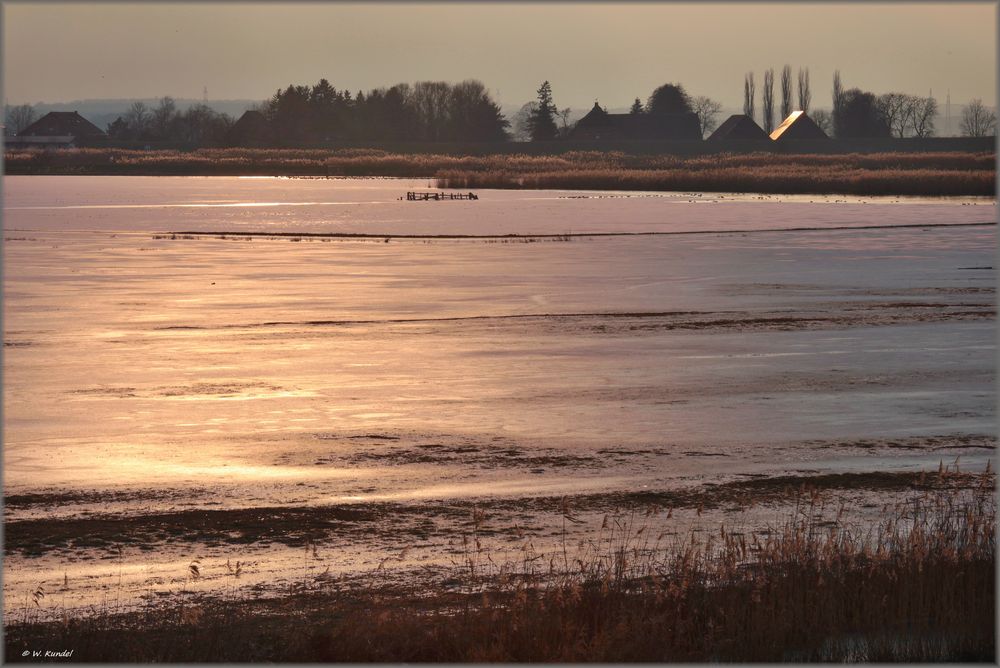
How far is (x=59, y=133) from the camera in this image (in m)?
169

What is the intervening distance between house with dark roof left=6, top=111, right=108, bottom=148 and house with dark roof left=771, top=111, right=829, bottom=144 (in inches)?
3156

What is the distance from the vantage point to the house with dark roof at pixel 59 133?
546 feet

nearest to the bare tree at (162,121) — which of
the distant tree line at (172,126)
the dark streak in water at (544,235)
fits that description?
the distant tree line at (172,126)

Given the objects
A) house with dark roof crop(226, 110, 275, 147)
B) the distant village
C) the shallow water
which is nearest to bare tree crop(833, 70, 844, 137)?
the distant village

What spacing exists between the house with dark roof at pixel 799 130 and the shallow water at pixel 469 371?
344 ft

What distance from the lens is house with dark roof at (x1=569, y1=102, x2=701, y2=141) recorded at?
483ft

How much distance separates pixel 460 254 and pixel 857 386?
783 inches

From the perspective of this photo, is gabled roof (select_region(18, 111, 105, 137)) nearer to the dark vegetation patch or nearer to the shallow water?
the shallow water

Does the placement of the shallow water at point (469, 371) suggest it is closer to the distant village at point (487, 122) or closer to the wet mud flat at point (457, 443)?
the wet mud flat at point (457, 443)

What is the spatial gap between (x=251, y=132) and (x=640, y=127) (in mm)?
41138

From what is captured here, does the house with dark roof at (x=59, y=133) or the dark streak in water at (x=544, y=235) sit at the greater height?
the house with dark roof at (x=59, y=133)

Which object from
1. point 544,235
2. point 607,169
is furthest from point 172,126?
point 544,235

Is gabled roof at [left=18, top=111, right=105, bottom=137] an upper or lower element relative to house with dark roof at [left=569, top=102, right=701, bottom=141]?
upper

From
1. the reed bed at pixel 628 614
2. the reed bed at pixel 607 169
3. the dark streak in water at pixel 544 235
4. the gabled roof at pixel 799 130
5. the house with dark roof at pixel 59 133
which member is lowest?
the reed bed at pixel 628 614
